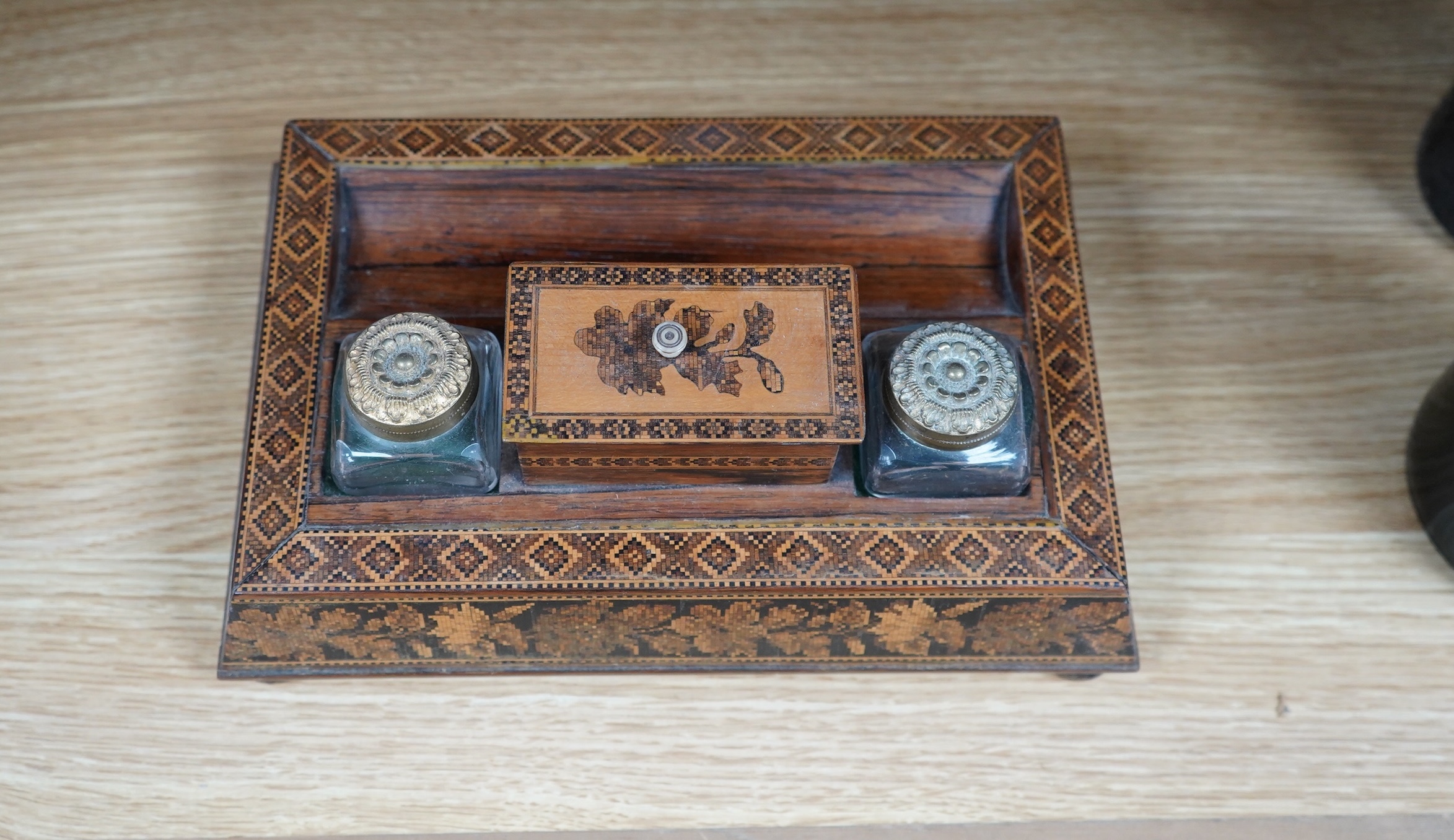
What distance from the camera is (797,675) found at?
1.11m

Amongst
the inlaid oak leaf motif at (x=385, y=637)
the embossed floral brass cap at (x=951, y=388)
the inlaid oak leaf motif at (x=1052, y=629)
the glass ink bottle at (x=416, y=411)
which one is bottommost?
the inlaid oak leaf motif at (x=385, y=637)

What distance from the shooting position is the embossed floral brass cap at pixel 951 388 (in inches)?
36.5

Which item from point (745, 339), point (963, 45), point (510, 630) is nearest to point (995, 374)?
point (745, 339)

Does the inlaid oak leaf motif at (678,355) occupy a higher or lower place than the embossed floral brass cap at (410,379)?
higher

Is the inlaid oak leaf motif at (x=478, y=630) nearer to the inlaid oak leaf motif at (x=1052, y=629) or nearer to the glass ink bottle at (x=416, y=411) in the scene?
the glass ink bottle at (x=416, y=411)

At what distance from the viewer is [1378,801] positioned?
42.5 inches

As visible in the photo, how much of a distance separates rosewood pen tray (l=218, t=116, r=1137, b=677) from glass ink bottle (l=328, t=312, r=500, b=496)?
20 millimetres

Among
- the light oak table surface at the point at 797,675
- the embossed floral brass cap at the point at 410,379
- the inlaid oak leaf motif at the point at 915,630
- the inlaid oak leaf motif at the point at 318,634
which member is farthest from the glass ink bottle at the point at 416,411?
the inlaid oak leaf motif at the point at 915,630

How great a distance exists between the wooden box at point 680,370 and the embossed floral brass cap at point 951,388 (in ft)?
0.15

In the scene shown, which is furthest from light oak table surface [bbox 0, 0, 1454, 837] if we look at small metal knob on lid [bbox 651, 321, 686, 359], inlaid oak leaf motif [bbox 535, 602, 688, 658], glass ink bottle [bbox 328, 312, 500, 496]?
small metal knob on lid [bbox 651, 321, 686, 359]

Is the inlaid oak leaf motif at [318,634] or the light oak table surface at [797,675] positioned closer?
the inlaid oak leaf motif at [318,634]

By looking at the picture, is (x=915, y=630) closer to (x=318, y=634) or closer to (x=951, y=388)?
(x=951, y=388)

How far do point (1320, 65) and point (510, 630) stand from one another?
1.10m

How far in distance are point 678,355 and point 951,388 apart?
0.69 ft
